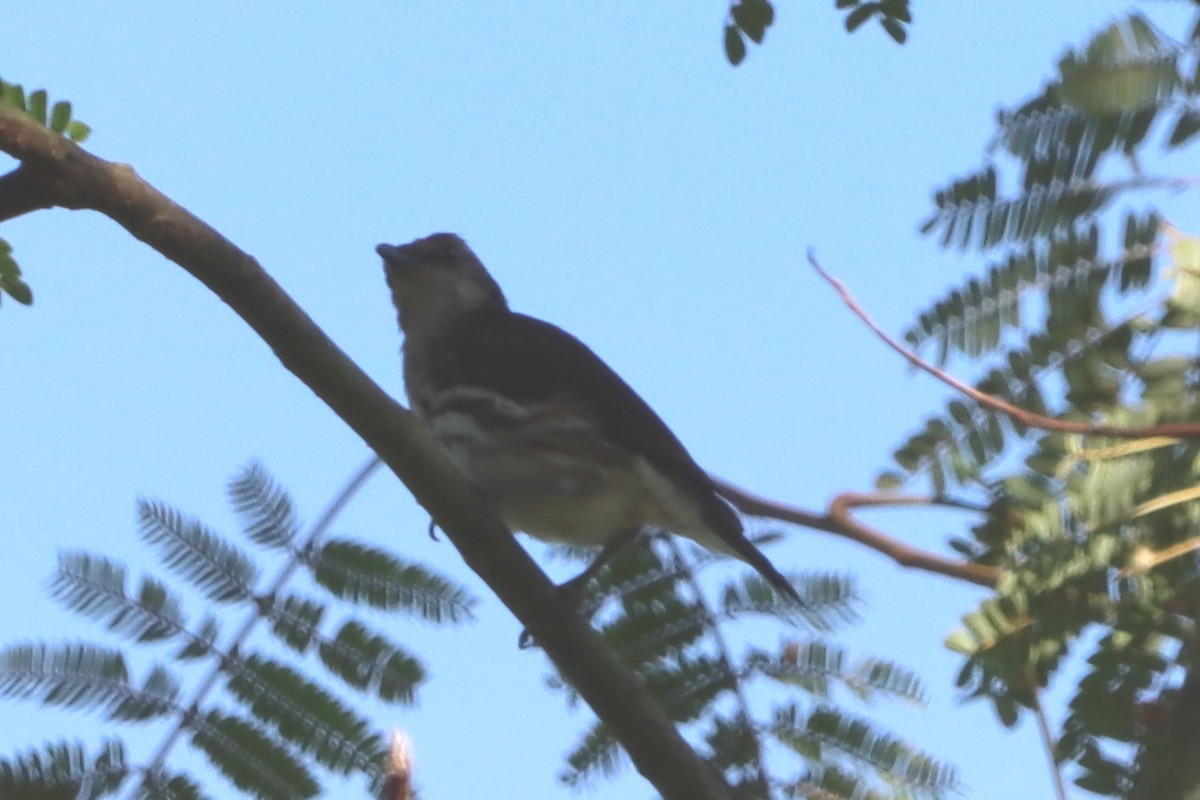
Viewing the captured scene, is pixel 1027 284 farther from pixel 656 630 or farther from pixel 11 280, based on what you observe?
pixel 11 280

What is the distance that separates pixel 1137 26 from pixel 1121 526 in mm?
849

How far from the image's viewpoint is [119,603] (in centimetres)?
366

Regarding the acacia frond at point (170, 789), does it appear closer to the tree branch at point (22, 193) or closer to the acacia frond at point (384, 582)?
the acacia frond at point (384, 582)

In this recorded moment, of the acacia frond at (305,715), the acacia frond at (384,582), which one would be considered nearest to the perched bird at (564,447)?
the acacia frond at (384,582)

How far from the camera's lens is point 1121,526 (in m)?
2.73

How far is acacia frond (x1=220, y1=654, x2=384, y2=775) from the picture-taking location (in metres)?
3.55

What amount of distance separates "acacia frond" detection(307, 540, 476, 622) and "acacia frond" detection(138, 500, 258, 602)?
17 centimetres

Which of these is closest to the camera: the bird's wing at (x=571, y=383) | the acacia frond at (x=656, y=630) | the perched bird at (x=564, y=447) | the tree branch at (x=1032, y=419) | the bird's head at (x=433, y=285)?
the tree branch at (x=1032, y=419)

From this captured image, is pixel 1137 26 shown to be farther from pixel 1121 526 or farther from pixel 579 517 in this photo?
pixel 579 517

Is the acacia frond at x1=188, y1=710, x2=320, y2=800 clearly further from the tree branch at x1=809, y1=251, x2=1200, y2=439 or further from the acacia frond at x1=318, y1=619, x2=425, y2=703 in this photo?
the tree branch at x1=809, y1=251, x2=1200, y2=439

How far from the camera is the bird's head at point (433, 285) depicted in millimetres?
6180

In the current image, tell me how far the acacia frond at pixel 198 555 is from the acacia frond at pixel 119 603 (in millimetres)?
120

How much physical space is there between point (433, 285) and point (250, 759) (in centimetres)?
310

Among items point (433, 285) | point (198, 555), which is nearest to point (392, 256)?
point (433, 285)
